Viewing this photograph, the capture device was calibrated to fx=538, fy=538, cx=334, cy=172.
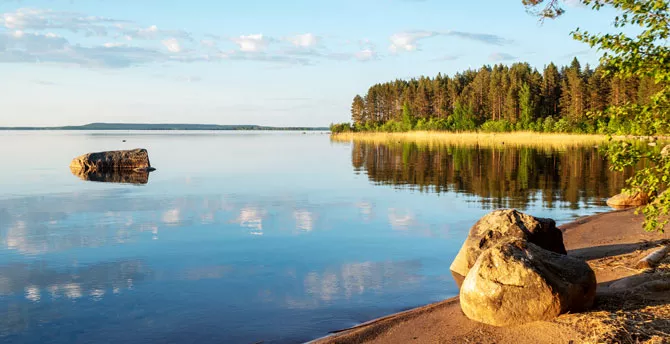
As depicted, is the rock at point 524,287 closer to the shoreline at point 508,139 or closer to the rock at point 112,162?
the rock at point 112,162

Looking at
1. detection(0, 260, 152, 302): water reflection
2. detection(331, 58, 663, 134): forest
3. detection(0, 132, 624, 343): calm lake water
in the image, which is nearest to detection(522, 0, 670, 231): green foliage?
detection(0, 132, 624, 343): calm lake water

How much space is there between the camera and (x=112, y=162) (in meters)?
38.9

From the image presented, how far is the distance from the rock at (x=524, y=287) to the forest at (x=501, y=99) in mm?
82729

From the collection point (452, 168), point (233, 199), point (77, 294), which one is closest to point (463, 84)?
point (452, 168)

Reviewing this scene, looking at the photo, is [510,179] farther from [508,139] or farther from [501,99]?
[501,99]

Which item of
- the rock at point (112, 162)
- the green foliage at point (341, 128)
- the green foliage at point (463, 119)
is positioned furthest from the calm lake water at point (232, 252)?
the green foliage at point (341, 128)

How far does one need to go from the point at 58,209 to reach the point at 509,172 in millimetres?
27051

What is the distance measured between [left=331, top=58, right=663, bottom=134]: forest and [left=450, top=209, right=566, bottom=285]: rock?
7870 centimetres

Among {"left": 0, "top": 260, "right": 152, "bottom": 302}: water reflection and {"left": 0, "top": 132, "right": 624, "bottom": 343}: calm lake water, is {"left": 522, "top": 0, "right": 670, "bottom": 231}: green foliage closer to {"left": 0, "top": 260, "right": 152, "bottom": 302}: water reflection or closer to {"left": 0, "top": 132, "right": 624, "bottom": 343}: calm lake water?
{"left": 0, "top": 132, "right": 624, "bottom": 343}: calm lake water

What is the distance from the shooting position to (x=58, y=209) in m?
21.8

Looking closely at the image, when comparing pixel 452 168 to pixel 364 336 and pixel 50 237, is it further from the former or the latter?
pixel 364 336

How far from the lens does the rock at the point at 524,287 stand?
25.8ft

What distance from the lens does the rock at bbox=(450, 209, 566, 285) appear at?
38.7 feet

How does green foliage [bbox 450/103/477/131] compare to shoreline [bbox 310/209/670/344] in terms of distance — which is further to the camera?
green foliage [bbox 450/103/477/131]
